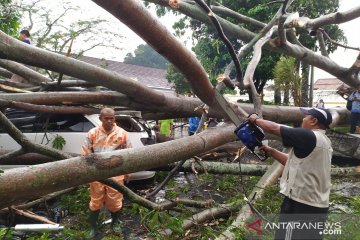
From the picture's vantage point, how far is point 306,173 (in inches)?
104

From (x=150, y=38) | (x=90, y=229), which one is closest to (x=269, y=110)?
(x=90, y=229)

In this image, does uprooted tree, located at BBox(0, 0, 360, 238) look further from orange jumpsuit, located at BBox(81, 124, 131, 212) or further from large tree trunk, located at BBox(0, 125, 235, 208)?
orange jumpsuit, located at BBox(81, 124, 131, 212)

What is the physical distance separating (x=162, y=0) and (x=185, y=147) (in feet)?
4.92

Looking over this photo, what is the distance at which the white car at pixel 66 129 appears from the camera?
5.79 metres

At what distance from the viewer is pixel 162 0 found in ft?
11.3

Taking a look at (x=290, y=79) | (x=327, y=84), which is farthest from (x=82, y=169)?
(x=327, y=84)

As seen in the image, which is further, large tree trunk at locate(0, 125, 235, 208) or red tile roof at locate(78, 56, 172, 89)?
red tile roof at locate(78, 56, 172, 89)

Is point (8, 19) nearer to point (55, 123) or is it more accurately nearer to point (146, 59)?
point (55, 123)

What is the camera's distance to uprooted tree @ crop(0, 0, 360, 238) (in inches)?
81.3

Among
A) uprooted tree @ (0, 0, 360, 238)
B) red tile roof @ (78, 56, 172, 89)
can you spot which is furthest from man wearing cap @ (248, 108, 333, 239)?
red tile roof @ (78, 56, 172, 89)

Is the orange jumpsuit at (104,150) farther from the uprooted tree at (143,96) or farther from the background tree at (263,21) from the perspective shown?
the background tree at (263,21)

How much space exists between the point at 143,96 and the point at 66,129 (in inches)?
86.8

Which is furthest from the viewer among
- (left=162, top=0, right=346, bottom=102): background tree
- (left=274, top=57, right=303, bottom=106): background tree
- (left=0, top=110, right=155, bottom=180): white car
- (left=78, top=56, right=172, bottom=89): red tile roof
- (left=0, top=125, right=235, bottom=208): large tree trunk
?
(left=78, top=56, right=172, bottom=89): red tile roof

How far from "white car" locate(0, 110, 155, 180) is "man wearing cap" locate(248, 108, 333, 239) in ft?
11.3
